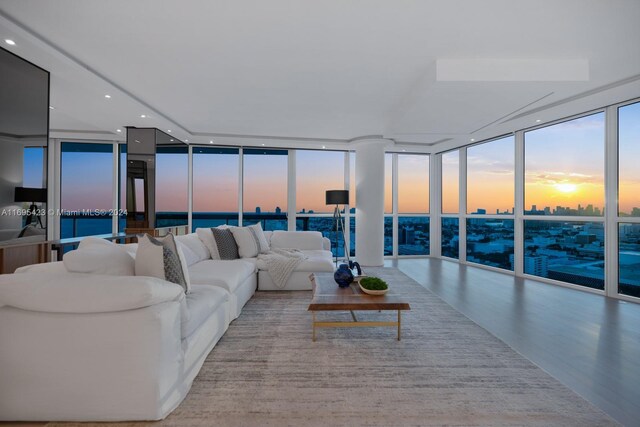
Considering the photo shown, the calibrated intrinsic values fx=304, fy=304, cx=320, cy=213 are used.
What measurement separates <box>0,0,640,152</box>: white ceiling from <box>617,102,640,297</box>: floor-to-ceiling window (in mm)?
385

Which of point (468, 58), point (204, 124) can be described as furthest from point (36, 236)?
point (468, 58)

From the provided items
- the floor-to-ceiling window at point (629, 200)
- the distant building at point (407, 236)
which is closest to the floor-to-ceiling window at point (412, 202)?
the distant building at point (407, 236)

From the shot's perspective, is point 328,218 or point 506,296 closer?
point 506,296

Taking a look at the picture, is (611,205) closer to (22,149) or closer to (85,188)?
(22,149)

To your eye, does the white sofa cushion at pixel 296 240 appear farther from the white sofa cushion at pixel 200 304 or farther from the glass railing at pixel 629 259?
the glass railing at pixel 629 259

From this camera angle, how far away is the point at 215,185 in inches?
294

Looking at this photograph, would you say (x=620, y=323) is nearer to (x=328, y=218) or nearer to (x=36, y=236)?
(x=328, y=218)

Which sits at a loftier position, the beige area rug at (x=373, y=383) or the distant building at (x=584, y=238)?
the distant building at (x=584, y=238)

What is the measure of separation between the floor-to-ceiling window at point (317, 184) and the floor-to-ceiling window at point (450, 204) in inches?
92.7

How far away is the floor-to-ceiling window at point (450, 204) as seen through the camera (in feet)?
24.2

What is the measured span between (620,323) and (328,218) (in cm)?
550

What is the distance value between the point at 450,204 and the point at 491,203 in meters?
1.19

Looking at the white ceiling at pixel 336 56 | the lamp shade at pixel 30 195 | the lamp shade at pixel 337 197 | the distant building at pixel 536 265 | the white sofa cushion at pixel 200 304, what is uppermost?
the white ceiling at pixel 336 56

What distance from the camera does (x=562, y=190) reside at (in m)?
5.09
